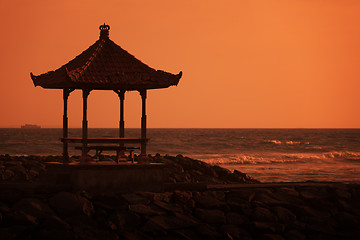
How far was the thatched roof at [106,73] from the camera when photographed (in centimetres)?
1759

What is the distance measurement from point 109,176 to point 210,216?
3.20m

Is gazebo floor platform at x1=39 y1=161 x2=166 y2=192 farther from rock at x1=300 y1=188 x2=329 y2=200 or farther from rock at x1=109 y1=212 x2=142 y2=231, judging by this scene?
rock at x1=300 y1=188 x2=329 y2=200

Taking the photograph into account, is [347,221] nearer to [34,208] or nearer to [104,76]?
[104,76]

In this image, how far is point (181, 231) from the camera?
1541cm

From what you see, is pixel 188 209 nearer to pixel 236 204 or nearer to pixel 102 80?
pixel 236 204

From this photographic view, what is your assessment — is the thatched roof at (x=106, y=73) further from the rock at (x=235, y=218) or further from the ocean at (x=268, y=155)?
the ocean at (x=268, y=155)

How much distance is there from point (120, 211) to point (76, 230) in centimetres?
127

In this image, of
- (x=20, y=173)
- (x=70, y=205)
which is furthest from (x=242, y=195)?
(x=20, y=173)

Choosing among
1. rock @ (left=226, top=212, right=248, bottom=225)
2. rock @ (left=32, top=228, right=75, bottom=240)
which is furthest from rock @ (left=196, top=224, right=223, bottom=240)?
rock @ (left=32, top=228, right=75, bottom=240)

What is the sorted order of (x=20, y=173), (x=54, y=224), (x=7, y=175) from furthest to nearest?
(x=20, y=173), (x=7, y=175), (x=54, y=224)

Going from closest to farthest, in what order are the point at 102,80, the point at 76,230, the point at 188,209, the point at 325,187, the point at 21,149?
1. the point at 76,230
2. the point at 188,209
3. the point at 102,80
4. the point at 325,187
5. the point at 21,149

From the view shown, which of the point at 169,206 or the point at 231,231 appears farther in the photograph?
the point at 169,206

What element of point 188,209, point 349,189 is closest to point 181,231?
point 188,209

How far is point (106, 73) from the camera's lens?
58.5 feet
